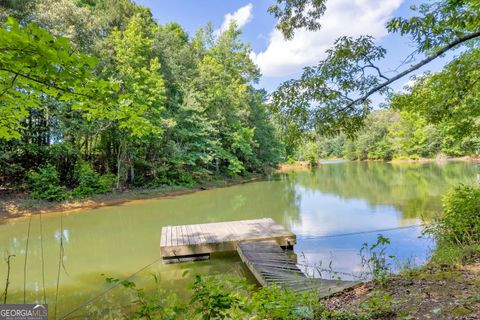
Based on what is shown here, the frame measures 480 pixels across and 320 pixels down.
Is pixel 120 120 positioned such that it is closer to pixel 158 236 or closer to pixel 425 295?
pixel 158 236

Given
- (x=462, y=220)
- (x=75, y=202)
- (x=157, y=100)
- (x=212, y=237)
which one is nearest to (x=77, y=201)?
(x=75, y=202)

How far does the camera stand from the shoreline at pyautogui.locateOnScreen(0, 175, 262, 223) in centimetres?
949

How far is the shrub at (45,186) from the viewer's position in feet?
34.5

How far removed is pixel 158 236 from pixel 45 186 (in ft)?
21.7

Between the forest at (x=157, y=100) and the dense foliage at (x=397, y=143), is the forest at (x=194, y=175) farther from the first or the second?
the dense foliage at (x=397, y=143)

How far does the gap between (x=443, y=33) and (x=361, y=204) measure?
7.62 m

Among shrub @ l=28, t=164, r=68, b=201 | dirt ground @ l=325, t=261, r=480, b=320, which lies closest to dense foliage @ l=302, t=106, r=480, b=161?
shrub @ l=28, t=164, r=68, b=201

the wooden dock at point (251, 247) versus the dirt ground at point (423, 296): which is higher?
the dirt ground at point (423, 296)

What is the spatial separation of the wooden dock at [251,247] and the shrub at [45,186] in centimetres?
700

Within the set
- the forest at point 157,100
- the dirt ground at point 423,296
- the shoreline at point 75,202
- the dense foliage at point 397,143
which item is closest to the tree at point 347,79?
the forest at point 157,100

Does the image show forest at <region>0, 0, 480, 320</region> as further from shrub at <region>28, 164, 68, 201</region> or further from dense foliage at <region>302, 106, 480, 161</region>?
dense foliage at <region>302, 106, 480, 161</region>

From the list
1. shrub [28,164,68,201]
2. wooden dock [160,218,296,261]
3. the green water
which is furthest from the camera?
shrub [28,164,68,201]

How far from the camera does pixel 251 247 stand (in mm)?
4785

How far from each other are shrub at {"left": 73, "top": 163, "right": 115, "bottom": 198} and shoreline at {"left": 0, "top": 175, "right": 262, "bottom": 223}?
0.32 m
